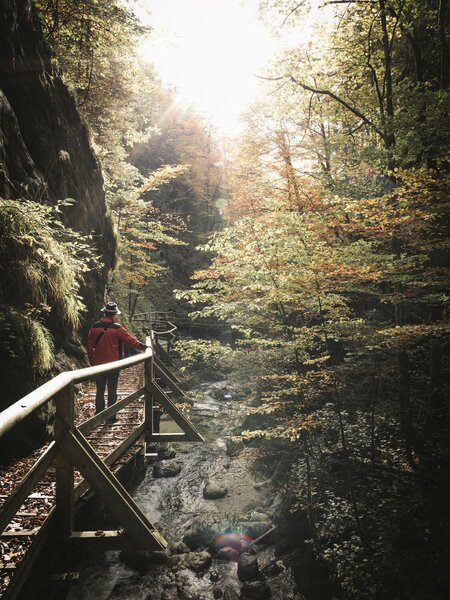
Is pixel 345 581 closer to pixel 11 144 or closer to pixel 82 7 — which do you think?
pixel 11 144

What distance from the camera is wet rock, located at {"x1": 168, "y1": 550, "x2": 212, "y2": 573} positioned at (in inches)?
310

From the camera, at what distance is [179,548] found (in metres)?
8.54

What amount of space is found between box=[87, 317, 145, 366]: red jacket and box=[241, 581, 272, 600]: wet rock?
548 cm

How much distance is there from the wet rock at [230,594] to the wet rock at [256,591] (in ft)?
0.53

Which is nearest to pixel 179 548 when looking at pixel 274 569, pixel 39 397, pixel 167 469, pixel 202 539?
pixel 202 539

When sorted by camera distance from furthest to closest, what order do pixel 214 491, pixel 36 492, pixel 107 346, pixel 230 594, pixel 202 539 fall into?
1. pixel 214 491
2. pixel 202 539
3. pixel 230 594
4. pixel 107 346
5. pixel 36 492

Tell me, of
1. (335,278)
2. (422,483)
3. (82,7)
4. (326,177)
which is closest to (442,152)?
(335,278)

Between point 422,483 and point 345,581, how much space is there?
236cm

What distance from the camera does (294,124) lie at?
50.6ft

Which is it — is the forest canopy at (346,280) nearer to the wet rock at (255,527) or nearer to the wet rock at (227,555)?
the wet rock at (255,527)

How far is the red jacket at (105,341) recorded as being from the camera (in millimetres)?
6281

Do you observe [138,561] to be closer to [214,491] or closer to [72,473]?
[214,491]

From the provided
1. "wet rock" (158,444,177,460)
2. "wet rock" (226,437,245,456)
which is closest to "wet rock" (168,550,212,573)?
"wet rock" (226,437,245,456)

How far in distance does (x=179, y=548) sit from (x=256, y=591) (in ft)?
7.16
